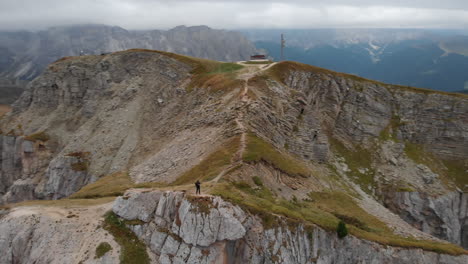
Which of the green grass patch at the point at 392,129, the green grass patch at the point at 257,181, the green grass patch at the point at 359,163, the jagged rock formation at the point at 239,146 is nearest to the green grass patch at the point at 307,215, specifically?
the jagged rock formation at the point at 239,146

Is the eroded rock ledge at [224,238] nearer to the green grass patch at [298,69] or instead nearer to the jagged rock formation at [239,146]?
the jagged rock formation at [239,146]

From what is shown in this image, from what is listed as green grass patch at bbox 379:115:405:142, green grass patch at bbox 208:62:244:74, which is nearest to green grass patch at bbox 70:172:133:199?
green grass patch at bbox 208:62:244:74

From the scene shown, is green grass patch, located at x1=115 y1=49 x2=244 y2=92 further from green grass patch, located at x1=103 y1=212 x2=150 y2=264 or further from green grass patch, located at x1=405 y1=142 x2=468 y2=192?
green grass patch, located at x1=405 y1=142 x2=468 y2=192

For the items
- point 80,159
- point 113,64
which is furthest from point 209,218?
point 113,64

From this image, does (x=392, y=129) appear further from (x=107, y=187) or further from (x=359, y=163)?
(x=107, y=187)

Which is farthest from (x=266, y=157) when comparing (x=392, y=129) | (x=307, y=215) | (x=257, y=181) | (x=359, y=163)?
(x=392, y=129)

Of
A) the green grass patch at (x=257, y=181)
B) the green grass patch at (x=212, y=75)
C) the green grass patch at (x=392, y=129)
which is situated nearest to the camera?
the green grass patch at (x=257, y=181)
